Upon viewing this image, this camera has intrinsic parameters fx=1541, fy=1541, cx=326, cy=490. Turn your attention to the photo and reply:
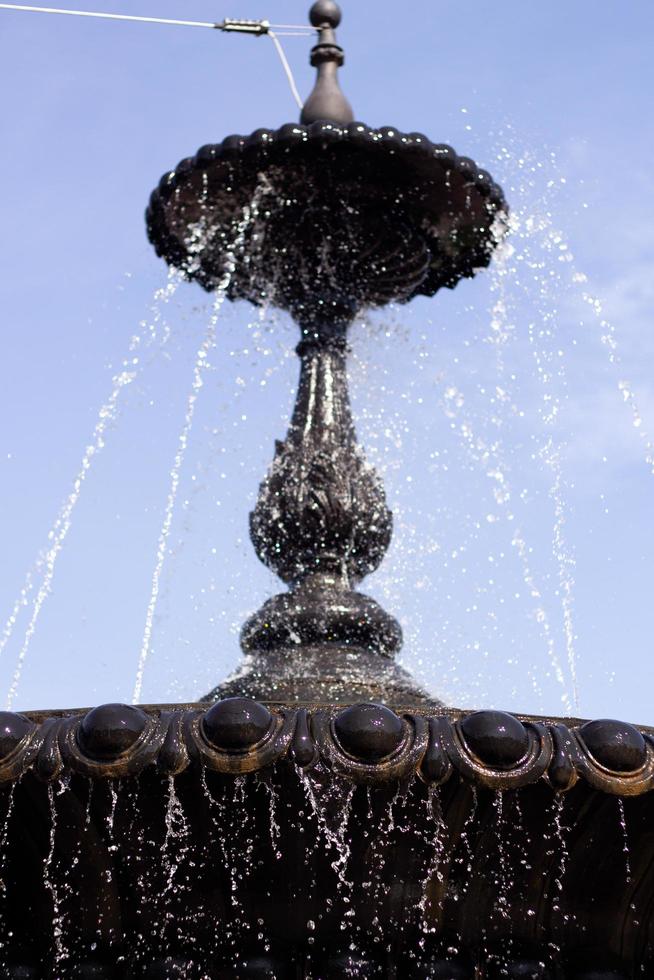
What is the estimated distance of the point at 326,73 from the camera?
28.5 feet

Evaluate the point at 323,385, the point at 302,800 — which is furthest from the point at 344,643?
the point at 302,800

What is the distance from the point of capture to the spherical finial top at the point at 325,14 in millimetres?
9039

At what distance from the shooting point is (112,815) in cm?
431

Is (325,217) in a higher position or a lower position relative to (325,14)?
lower

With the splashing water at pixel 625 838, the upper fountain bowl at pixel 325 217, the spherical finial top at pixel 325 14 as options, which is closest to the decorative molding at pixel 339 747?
the splashing water at pixel 625 838

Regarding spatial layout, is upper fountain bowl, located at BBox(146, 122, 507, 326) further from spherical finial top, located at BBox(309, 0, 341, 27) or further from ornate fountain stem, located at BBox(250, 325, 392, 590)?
spherical finial top, located at BBox(309, 0, 341, 27)

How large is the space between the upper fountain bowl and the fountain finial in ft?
1.00

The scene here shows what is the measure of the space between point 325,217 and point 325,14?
170 cm

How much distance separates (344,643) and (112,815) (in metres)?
2.91

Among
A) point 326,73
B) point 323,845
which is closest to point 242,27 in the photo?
point 326,73

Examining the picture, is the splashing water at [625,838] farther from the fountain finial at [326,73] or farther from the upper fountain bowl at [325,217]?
the fountain finial at [326,73]

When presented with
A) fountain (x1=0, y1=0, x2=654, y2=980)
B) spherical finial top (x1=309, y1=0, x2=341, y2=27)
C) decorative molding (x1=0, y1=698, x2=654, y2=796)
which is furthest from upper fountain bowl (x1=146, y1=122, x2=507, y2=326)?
decorative molding (x1=0, y1=698, x2=654, y2=796)

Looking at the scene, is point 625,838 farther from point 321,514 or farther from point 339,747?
point 321,514

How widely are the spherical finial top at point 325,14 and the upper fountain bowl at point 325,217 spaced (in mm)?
1633
